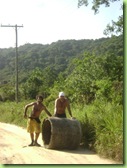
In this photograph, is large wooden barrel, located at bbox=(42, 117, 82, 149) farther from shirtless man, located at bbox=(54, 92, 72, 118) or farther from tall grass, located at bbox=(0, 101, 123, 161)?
shirtless man, located at bbox=(54, 92, 72, 118)

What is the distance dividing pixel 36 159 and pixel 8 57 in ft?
347

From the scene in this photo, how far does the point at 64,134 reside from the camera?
33.8ft

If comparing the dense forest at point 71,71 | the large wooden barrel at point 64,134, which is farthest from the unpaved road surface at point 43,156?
the dense forest at point 71,71

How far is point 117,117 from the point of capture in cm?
987

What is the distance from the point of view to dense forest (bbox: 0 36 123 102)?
24.0m

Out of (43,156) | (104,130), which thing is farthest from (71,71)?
(43,156)

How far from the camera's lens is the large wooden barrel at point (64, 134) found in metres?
10.3

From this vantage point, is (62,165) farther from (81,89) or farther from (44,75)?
(44,75)

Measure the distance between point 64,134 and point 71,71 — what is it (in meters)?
53.2

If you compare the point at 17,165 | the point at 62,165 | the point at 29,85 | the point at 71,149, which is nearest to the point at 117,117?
the point at 71,149

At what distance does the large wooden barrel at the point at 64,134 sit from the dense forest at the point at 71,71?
8.82m

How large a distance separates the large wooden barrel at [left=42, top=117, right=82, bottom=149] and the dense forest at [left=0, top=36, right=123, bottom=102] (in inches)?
347

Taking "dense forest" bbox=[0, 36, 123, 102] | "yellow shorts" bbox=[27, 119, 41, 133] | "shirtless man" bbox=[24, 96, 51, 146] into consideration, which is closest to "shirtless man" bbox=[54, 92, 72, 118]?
"shirtless man" bbox=[24, 96, 51, 146]

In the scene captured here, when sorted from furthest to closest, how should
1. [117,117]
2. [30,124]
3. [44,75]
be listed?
[44,75], [30,124], [117,117]
